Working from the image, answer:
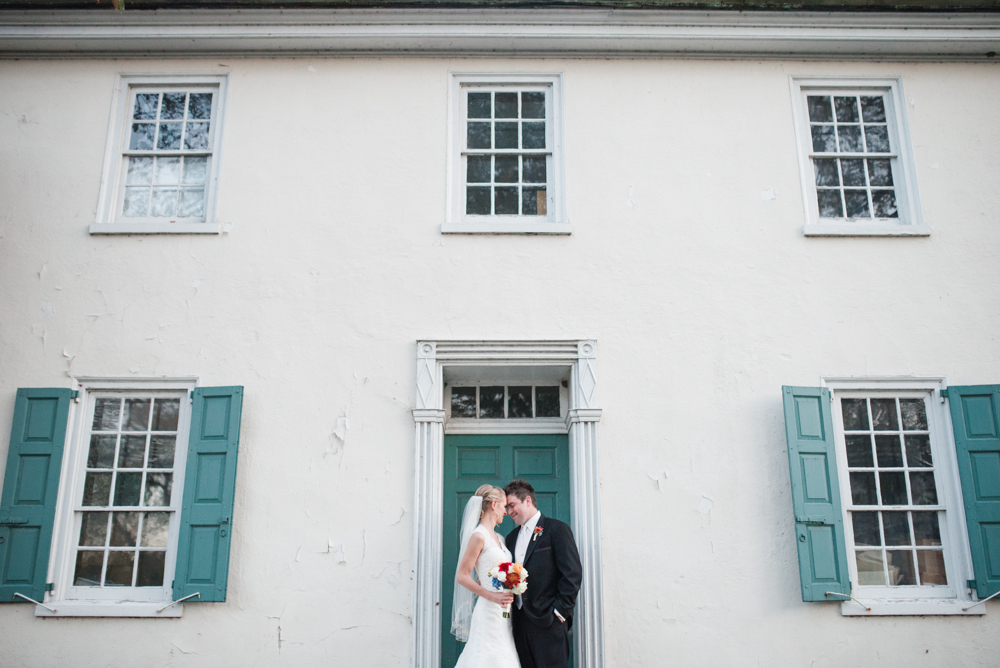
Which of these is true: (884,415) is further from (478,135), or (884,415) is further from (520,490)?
(478,135)

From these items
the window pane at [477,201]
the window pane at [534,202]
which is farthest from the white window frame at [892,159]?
the window pane at [477,201]

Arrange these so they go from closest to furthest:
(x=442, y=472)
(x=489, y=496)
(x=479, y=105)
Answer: (x=489, y=496) → (x=442, y=472) → (x=479, y=105)

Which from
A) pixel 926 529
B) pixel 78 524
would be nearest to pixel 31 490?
pixel 78 524

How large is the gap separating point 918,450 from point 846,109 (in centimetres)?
337

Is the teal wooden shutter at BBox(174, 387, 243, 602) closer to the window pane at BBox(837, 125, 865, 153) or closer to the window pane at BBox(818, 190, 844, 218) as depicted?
the window pane at BBox(818, 190, 844, 218)

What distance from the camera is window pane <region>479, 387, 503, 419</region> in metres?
6.98

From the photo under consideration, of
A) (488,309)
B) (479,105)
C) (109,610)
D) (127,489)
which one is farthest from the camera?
(479,105)

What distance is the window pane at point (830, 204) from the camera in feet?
23.5

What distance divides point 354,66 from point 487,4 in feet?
4.65

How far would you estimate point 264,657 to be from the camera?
5.92 metres

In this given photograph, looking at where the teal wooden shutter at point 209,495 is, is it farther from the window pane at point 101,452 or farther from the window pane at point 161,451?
the window pane at point 101,452

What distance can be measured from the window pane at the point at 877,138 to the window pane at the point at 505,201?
11.5ft

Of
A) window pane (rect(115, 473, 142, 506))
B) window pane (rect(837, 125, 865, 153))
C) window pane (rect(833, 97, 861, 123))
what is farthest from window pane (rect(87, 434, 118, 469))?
window pane (rect(833, 97, 861, 123))

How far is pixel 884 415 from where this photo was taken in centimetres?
656
